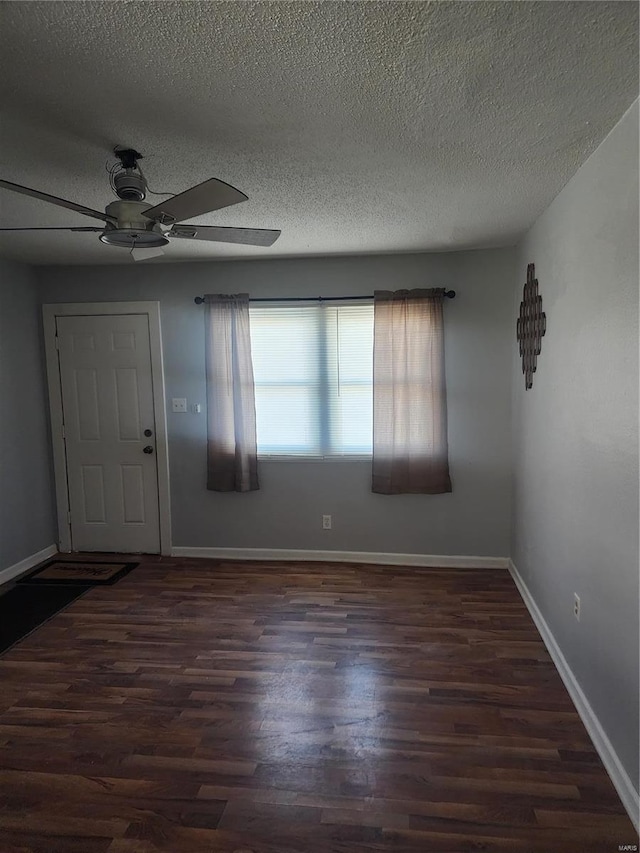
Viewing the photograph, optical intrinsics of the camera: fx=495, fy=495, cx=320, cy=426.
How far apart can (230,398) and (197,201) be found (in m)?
2.26

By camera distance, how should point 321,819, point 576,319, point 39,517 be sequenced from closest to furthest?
point 321,819 < point 576,319 < point 39,517

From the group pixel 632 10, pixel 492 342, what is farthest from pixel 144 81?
pixel 492 342

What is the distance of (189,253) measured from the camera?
11.8ft

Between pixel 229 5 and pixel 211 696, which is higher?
pixel 229 5

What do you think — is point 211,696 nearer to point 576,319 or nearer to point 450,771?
point 450,771

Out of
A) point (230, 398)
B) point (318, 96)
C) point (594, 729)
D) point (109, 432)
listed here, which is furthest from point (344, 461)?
point (318, 96)

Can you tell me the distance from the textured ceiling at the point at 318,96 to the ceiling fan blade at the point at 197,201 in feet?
0.88

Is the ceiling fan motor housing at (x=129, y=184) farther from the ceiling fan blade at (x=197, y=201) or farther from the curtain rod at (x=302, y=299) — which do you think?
the curtain rod at (x=302, y=299)

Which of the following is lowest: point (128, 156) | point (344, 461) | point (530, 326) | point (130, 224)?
point (344, 461)

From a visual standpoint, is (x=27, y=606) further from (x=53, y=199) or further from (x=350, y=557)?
(x=53, y=199)

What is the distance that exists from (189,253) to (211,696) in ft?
9.43

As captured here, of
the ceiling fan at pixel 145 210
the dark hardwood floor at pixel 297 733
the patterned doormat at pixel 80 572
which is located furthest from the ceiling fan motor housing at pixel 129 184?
the patterned doormat at pixel 80 572

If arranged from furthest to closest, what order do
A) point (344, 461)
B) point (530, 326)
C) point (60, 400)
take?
point (60, 400), point (344, 461), point (530, 326)

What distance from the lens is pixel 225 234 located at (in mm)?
2197
